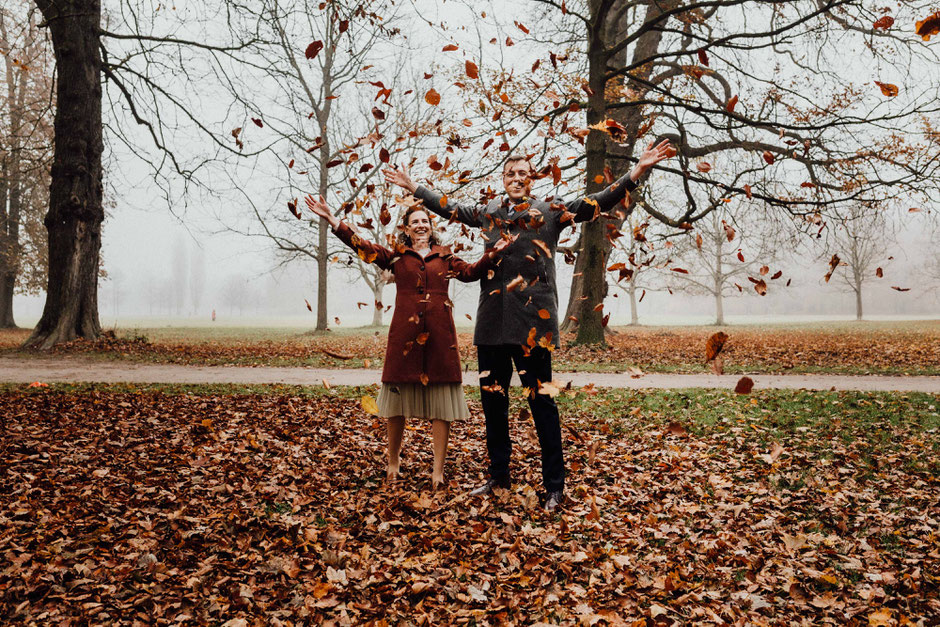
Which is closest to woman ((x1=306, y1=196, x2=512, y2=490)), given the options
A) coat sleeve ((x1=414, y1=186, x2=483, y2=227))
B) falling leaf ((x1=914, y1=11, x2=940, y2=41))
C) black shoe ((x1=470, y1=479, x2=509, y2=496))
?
coat sleeve ((x1=414, y1=186, x2=483, y2=227))

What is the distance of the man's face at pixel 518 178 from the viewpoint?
13.1 ft

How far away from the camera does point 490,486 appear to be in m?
4.37

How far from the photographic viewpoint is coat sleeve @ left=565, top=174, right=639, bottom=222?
12.5 feet

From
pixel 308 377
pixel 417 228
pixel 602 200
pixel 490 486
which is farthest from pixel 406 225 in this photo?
pixel 308 377

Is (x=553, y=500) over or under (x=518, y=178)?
under

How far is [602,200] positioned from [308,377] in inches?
288

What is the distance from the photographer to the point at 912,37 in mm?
12023

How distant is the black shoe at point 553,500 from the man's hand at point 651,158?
2.21 meters

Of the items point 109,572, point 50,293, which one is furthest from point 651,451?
point 50,293

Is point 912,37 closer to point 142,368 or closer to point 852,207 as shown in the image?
point 852,207

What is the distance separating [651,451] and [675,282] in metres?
46.5

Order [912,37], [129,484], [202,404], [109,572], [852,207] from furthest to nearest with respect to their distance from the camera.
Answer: [852,207] → [912,37] → [202,404] → [129,484] → [109,572]

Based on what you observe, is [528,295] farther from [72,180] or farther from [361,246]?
[72,180]

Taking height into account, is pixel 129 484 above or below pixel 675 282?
below
